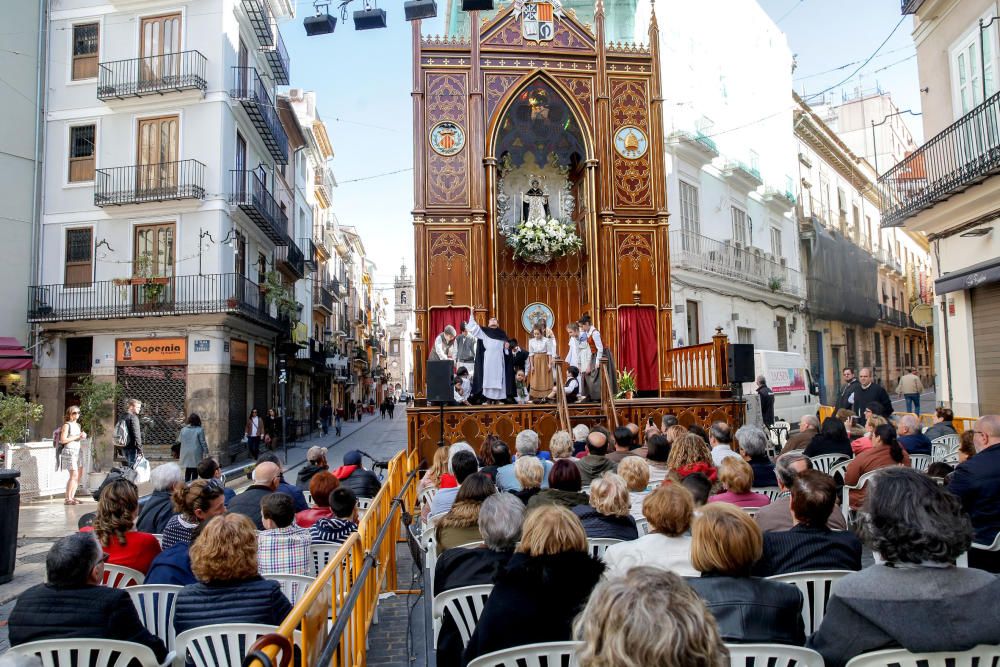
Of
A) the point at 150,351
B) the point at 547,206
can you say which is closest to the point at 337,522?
the point at 547,206

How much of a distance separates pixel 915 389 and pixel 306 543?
16.4 metres

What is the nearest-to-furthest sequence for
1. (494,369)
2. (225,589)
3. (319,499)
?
(225,589), (319,499), (494,369)

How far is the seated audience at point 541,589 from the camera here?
2635mm

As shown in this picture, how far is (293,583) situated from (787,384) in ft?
57.4

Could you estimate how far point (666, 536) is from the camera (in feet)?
11.2

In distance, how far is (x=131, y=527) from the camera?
420cm

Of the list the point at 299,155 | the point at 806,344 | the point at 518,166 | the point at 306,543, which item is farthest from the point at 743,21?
the point at 306,543

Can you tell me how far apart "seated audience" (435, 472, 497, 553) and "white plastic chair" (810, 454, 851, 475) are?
14.9ft

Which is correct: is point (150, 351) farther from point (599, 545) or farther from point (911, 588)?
point (911, 588)

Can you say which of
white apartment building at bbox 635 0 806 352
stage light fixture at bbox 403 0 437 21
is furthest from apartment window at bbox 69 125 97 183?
white apartment building at bbox 635 0 806 352

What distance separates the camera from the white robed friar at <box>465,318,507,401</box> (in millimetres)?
12742

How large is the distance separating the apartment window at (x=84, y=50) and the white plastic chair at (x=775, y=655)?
22920 millimetres

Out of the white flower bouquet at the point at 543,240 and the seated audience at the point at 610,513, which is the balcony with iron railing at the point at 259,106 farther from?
the seated audience at the point at 610,513

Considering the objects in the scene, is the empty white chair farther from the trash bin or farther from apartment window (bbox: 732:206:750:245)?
apartment window (bbox: 732:206:750:245)
